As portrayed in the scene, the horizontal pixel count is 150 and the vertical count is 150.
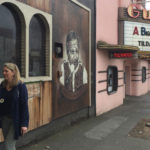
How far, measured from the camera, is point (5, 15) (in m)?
4.80

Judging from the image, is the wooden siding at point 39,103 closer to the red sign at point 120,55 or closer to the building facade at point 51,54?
the building facade at point 51,54

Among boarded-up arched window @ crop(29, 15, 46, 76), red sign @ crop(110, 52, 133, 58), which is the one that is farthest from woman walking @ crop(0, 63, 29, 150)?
red sign @ crop(110, 52, 133, 58)

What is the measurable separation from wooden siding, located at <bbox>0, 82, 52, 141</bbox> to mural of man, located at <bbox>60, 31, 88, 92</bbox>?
0.87m

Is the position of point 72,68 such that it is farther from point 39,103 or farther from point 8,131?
point 8,131

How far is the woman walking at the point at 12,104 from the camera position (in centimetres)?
327

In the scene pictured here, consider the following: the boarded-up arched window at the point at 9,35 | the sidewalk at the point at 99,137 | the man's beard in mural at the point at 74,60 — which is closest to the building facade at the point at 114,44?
the sidewalk at the point at 99,137

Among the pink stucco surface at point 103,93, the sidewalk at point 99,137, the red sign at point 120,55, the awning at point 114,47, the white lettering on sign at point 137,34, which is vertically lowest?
the sidewalk at point 99,137

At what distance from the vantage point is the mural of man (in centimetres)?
685

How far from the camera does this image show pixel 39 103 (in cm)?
562

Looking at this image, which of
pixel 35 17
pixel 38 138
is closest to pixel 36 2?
pixel 35 17

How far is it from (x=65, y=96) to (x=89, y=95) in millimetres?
1853

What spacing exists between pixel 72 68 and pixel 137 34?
572 cm

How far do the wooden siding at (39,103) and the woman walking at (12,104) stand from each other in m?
1.87

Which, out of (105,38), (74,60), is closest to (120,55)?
(105,38)
